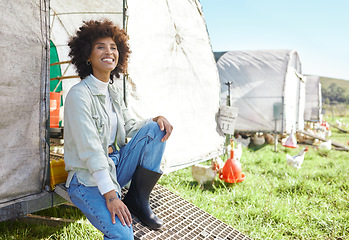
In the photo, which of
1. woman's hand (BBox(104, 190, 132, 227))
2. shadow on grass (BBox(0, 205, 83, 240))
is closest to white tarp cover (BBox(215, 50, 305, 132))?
shadow on grass (BBox(0, 205, 83, 240))

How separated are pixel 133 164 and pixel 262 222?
1.99 meters

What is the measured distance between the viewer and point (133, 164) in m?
2.23

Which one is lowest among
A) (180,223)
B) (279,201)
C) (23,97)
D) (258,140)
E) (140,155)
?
(258,140)

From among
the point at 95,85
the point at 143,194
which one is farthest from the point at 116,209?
the point at 95,85

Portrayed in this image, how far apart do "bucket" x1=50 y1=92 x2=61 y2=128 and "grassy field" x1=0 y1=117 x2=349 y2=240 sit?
131 centimetres

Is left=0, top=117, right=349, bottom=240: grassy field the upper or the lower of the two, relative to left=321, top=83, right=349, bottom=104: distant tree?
upper

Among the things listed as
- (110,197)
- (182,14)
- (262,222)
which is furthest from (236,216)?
(182,14)

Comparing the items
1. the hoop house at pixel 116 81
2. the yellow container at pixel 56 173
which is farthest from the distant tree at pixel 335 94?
the yellow container at pixel 56 173

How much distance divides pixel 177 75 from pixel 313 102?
46.2 feet

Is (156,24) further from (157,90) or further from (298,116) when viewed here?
(298,116)

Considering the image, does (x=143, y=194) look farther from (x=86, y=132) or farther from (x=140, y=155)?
(x=86, y=132)

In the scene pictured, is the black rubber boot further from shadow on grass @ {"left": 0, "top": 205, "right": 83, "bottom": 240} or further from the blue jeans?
shadow on grass @ {"left": 0, "top": 205, "right": 83, "bottom": 240}

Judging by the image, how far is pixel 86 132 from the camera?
71.2 inches

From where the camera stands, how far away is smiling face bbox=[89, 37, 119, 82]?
83.1 inches
